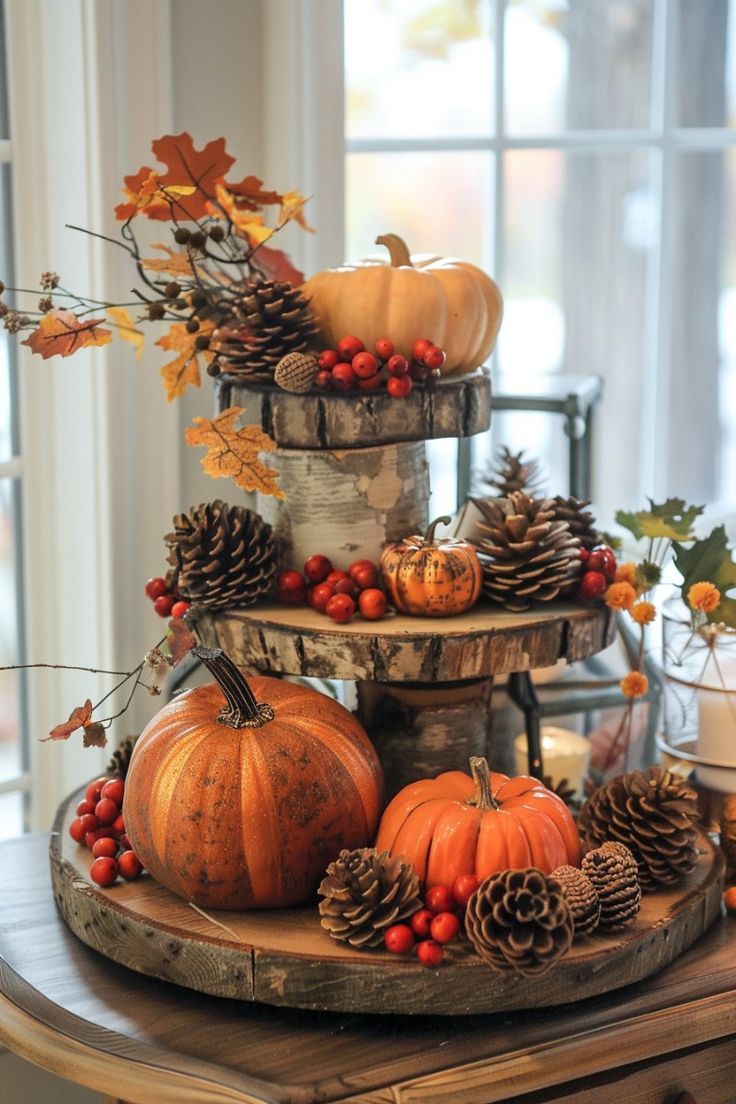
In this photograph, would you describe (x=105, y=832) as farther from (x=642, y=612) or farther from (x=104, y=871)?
(x=642, y=612)

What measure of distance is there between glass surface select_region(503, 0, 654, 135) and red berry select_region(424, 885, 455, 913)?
126 centimetres

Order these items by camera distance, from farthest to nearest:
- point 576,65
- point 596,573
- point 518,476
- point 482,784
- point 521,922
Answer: point 576,65, point 518,476, point 596,573, point 482,784, point 521,922

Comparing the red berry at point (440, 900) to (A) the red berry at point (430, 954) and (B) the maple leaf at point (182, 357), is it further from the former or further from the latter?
(B) the maple leaf at point (182, 357)

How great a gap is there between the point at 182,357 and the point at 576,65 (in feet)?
3.50

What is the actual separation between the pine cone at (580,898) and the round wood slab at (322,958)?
0.7 inches

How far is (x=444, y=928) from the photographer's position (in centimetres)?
101

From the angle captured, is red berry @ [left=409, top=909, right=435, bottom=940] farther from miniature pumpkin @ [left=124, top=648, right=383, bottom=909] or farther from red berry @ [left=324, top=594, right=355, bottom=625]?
red berry @ [left=324, top=594, right=355, bottom=625]

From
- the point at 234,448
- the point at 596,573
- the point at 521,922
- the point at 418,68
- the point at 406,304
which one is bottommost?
the point at 521,922

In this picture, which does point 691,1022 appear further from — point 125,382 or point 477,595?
point 125,382

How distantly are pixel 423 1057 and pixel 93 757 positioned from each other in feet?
2.40

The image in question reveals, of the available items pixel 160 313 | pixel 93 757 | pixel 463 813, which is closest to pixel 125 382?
pixel 160 313

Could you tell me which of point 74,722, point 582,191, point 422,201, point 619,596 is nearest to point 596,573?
point 619,596

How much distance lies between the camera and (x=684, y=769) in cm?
131

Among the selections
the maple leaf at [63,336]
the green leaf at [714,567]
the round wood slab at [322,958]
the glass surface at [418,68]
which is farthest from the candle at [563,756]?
the glass surface at [418,68]
